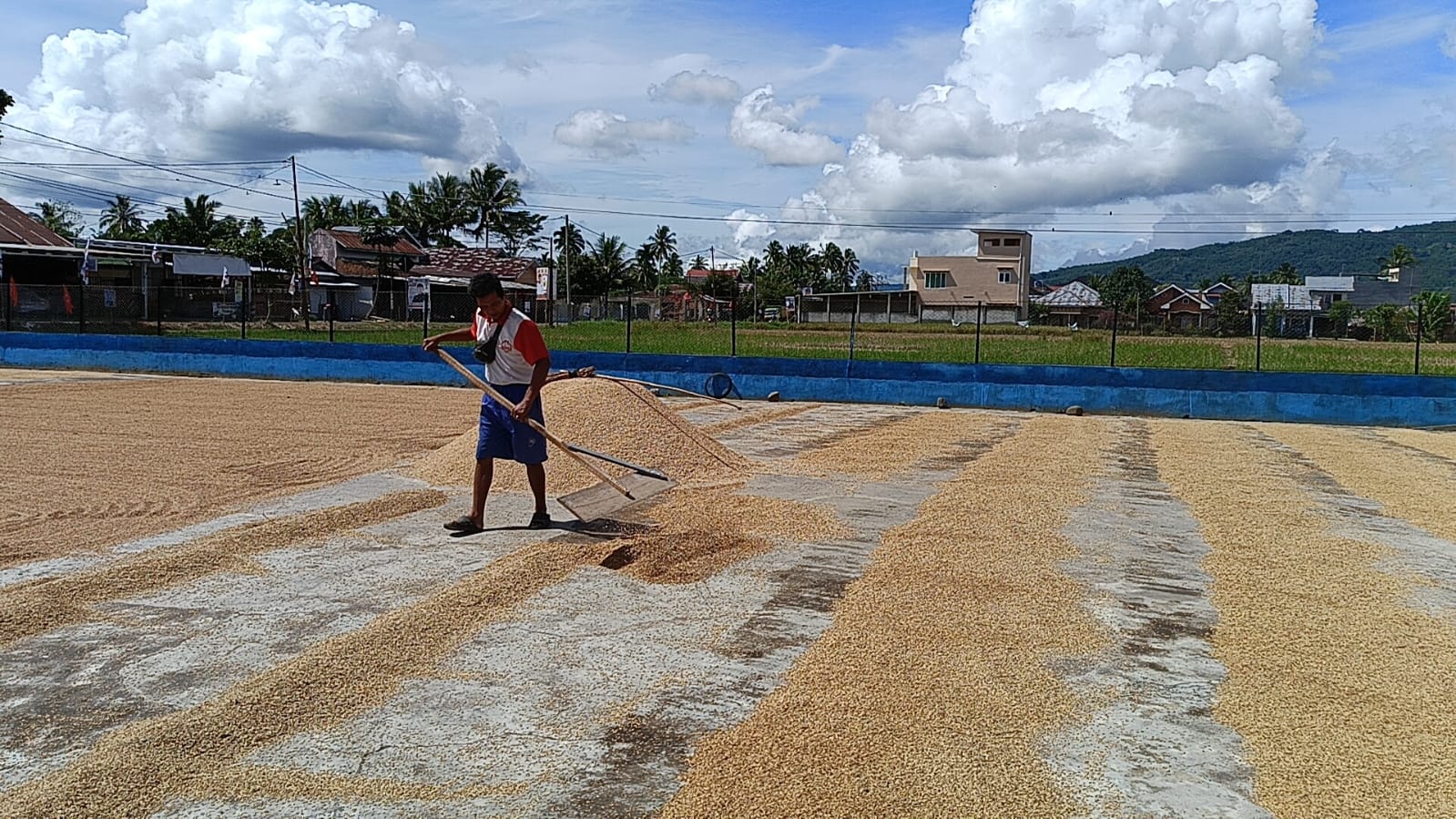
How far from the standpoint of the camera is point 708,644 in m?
4.72

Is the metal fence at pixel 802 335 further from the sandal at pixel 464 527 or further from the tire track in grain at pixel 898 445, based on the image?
the sandal at pixel 464 527

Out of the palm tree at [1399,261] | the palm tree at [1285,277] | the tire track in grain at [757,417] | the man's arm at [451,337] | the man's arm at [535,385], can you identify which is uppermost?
the palm tree at [1399,261]

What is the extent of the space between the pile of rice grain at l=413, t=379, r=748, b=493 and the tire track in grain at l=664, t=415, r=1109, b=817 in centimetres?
285

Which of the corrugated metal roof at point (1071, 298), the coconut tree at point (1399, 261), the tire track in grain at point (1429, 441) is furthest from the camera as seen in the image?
the coconut tree at point (1399, 261)

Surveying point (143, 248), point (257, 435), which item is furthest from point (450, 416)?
point (143, 248)

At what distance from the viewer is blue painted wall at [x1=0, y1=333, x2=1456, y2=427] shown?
1667cm

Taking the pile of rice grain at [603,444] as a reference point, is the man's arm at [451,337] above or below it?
above

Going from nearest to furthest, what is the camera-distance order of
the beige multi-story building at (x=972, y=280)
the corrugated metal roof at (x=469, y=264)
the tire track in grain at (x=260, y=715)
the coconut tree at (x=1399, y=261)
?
the tire track in grain at (x=260, y=715) → the corrugated metal roof at (x=469, y=264) → the beige multi-story building at (x=972, y=280) → the coconut tree at (x=1399, y=261)

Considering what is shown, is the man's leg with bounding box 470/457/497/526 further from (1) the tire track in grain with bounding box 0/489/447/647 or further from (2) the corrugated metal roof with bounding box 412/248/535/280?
(2) the corrugated metal roof with bounding box 412/248/535/280

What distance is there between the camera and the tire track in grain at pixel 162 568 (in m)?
4.82

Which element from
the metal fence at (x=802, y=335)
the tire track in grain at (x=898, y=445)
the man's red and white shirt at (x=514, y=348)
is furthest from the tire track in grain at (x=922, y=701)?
the metal fence at (x=802, y=335)

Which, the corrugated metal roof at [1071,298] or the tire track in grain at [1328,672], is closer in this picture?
the tire track in grain at [1328,672]

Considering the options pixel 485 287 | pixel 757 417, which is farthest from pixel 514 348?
pixel 757 417

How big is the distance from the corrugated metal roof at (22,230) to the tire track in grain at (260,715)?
35588 millimetres
